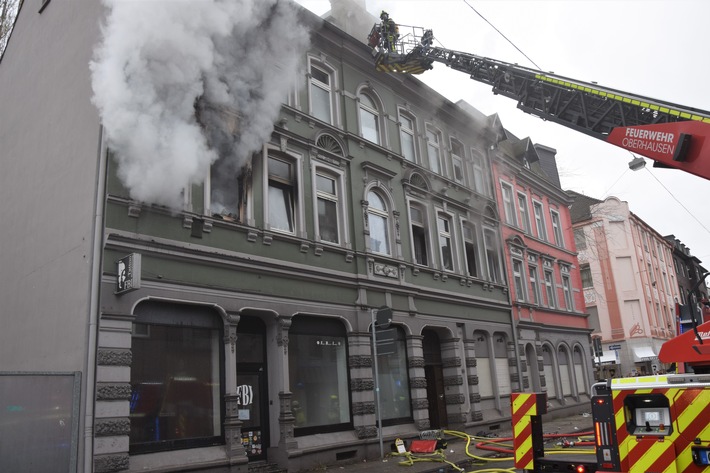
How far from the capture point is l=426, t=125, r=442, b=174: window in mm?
20016

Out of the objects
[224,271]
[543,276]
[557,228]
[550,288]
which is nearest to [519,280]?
[543,276]

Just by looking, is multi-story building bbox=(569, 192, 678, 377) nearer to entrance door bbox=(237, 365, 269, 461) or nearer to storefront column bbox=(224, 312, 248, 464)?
entrance door bbox=(237, 365, 269, 461)

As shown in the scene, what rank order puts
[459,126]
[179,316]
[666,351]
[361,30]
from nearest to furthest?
1. [666,351]
2. [179,316]
3. [361,30]
4. [459,126]

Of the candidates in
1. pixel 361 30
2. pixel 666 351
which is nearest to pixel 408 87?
pixel 361 30

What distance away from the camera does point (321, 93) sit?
1591cm

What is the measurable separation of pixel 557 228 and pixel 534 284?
17.8ft

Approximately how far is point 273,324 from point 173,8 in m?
6.66

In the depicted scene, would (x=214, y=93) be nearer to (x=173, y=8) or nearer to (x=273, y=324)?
(x=173, y=8)

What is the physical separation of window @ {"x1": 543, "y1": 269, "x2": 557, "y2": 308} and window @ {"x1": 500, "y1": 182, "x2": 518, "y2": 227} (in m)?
3.56

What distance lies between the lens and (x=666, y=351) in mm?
7723

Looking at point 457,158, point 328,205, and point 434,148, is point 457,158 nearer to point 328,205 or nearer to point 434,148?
point 434,148

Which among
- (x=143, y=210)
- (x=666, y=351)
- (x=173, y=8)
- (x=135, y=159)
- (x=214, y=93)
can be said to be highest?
(x=173, y=8)

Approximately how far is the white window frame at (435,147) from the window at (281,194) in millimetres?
7099

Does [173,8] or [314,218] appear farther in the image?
[314,218]
